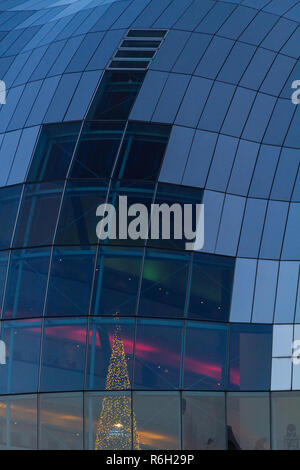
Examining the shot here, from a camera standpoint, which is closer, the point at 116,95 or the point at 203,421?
the point at 203,421

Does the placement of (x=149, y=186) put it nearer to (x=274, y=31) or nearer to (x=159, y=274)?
(x=159, y=274)

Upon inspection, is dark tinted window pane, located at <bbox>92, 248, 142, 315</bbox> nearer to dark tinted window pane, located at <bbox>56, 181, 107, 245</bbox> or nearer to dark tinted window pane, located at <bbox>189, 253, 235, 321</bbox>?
dark tinted window pane, located at <bbox>56, 181, 107, 245</bbox>

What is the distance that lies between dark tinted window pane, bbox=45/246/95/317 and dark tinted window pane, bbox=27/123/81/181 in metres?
3.72

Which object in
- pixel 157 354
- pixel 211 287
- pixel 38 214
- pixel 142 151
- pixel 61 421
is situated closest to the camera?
pixel 61 421

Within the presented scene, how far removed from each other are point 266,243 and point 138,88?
908 centimetres

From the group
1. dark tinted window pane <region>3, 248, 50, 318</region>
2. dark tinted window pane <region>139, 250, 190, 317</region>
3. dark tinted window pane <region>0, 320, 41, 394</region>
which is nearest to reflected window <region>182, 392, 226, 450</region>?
dark tinted window pane <region>139, 250, 190, 317</region>

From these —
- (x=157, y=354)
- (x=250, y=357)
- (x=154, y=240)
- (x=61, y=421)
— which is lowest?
(x=61, y=421)

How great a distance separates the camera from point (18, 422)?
3438cm

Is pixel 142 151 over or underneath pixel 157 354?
over

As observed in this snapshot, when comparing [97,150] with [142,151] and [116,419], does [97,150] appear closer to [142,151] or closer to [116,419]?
[142,151]

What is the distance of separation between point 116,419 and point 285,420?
688 centimetres

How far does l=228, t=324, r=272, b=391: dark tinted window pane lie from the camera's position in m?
34.7

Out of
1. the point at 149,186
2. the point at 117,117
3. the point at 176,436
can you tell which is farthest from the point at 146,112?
the point at 176,436

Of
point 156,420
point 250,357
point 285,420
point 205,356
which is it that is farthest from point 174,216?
point 285,420
